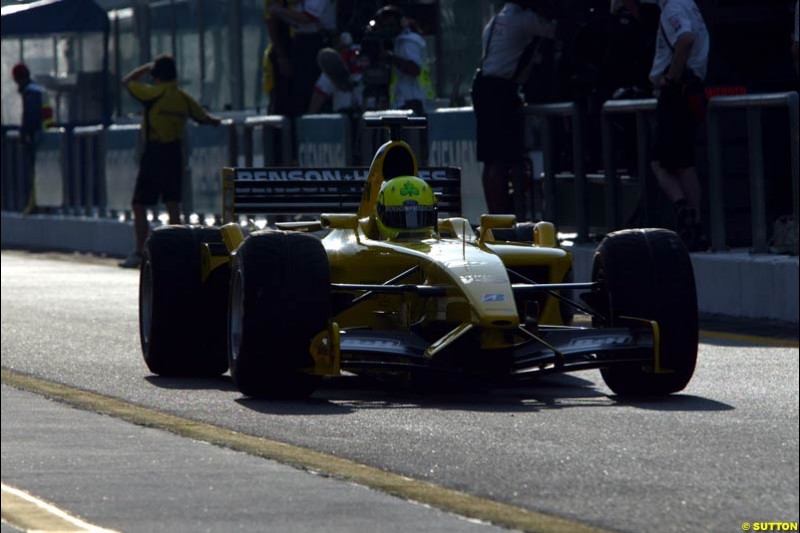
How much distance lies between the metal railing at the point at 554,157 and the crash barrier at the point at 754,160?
76 cm

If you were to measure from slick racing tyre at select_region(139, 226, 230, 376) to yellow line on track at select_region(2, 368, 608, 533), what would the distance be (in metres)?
0.51

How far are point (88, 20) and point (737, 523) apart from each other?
840 inches

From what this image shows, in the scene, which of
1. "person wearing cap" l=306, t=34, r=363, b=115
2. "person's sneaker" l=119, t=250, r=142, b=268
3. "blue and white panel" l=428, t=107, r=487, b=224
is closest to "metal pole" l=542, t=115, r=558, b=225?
"blue and white panel" l=428, t=107, r=487, b=224

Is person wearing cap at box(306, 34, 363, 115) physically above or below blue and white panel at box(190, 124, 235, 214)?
above

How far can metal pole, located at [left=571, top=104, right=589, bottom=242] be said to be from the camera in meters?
11.7

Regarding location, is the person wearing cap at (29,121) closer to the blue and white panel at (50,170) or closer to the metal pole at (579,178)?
the blue and white panel at (50,170)

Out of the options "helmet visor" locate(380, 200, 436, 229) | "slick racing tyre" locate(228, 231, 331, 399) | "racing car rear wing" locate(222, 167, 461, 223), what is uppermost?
"racing car rear wing" locate(222, 167, 461, 223)

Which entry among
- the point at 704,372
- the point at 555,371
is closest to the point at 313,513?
the point at 555,371

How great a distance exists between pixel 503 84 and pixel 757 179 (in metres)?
4.11

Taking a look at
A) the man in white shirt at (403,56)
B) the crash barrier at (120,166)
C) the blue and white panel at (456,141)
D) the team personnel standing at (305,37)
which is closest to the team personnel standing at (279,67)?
the team personnel standing at (305,37)

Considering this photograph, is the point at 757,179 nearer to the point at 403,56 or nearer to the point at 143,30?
the point at 403,56

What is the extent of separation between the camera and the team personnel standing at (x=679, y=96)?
8.15m

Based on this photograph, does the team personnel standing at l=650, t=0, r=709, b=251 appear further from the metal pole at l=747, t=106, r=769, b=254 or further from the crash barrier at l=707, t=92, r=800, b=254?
the metal pole at l=747, t=106, r=769, b=254

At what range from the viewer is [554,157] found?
519 inches
